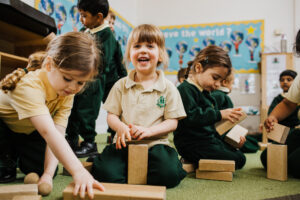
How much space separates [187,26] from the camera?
176 inches

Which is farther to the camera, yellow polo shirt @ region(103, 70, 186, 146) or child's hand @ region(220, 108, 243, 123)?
child's hand @ region(220, 108, 243, 123)

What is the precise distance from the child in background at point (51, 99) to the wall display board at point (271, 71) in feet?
11.3

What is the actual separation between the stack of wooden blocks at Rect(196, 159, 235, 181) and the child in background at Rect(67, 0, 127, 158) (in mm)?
761

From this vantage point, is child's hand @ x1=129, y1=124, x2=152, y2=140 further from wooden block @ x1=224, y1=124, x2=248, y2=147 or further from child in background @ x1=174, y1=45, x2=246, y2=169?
wooden block @ x1=224, y1=124, x2=248, y2=147

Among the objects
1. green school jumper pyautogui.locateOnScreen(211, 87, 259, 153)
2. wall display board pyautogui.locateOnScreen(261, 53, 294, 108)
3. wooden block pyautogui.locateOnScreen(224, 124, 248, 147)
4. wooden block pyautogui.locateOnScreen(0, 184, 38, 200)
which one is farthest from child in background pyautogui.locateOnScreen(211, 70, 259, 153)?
wall display board pyautogui.locateOnScreen(261, 53, 294, 108)

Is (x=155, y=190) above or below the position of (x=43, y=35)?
below

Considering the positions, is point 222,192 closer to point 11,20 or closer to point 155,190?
point 155,190

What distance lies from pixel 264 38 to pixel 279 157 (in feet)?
11.4

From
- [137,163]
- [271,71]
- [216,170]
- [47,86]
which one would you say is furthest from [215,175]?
[271,71]

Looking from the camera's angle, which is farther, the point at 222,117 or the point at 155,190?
the point at 222,117

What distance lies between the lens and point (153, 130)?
1042 millimetres

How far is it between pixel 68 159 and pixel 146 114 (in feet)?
1.36

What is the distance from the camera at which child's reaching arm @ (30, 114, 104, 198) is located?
74 centimetres

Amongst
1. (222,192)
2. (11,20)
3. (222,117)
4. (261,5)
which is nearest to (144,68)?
(222,117)
